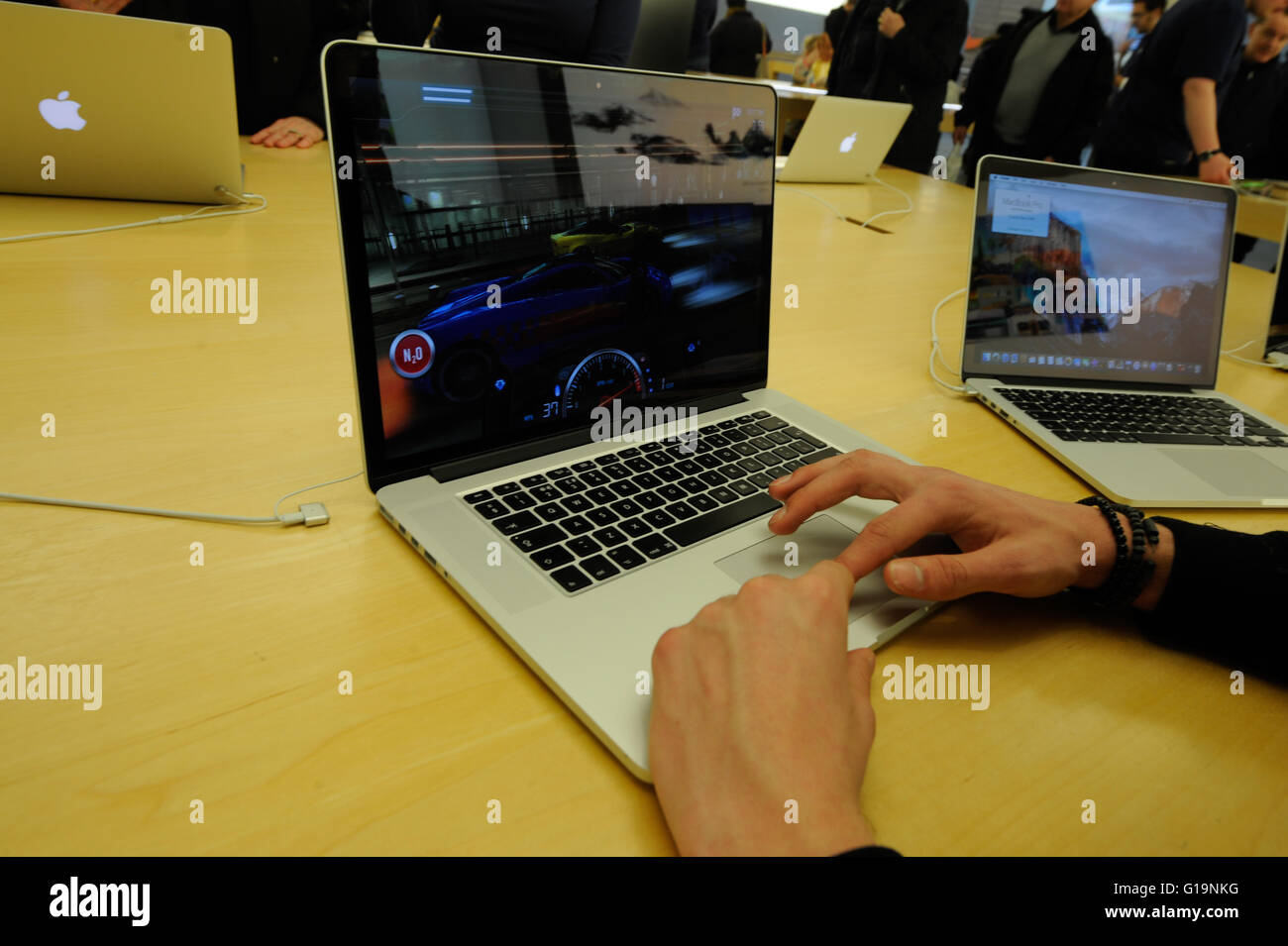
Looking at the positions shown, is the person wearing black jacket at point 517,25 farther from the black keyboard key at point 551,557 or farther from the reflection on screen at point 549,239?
the black keyboard key at point 551,557

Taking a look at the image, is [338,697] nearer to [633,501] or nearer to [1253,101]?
[633,501]

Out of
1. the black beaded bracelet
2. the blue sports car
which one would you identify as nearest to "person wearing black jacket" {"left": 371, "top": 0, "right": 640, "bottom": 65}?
the blue sports car

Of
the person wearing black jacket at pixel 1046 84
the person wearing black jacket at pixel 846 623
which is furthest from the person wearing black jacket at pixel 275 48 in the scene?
the person wearing black jacket at pixel 1046 84

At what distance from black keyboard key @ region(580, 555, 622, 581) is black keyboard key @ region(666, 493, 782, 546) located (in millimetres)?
62

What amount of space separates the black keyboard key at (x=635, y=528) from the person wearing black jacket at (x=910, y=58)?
282cm

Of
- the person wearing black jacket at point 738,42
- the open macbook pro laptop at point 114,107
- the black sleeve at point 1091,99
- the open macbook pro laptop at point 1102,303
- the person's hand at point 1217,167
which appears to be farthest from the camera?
the person wearing black jacket at point 738,42

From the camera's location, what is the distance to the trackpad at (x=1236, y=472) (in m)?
0.80

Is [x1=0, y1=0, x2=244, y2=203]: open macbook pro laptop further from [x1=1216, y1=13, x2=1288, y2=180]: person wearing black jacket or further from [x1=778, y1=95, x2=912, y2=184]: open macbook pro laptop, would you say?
[x1=1216, y1=13, x2=1288, y2=180]: person wearing black jacket

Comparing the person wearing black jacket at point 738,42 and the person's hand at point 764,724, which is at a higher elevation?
the person wearing black jacket at point 738,42

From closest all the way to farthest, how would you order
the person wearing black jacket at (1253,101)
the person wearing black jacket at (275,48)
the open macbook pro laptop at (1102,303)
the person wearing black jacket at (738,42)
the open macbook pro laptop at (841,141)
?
1. the open macbook pro laptop at (1102,303)
2. the person wearing black jacket at (275,48)
3. the open macbook pro laptop at (841,141)
4. the person wearing black jacket at (1253,101)
5. the person wearing black jacket at (738,42)
